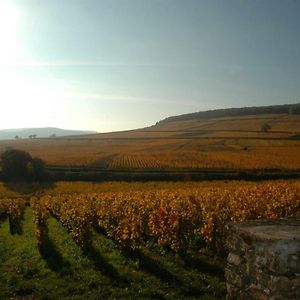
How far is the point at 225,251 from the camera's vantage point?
18.2m

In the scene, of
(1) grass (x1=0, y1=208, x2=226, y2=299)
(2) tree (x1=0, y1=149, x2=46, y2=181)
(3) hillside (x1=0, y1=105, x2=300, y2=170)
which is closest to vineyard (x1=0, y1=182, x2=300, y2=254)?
(1) grass (x1=0, y1=208, x2=226, y2=299)

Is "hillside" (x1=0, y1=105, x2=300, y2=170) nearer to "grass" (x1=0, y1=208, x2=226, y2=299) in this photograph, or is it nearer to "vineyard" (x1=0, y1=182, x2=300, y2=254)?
"vineyard" (x1=0, y1=182, x2=300, y2=254)

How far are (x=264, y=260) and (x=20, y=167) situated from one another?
230 ft

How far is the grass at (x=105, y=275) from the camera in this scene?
47.9 ft

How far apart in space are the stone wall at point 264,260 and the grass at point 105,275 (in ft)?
20.6

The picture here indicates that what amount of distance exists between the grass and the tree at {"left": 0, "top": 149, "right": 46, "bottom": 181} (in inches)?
2008

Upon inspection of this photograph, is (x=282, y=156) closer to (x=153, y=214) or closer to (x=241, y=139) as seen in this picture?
(x=241, y=139)

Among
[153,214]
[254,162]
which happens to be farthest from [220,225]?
[254,162]

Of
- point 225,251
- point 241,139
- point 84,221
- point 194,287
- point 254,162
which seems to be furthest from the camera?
point 241,139

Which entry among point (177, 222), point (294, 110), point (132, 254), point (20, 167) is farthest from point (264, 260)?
point (294, 110)

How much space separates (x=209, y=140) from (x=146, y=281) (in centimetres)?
10223

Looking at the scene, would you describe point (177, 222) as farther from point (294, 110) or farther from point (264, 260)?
point (294, 110)

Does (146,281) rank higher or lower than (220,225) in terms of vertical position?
lower

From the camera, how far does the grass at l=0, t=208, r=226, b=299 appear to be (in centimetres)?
→ 1459
